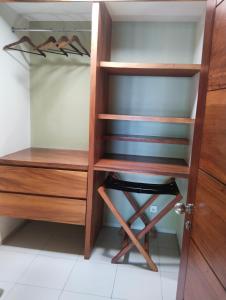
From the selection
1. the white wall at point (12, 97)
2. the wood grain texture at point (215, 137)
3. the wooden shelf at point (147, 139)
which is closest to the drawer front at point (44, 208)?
the white wall at point (12, 97)

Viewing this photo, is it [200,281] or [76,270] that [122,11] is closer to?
[200,281]

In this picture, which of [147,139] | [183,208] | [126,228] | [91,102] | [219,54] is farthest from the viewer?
[147,139]

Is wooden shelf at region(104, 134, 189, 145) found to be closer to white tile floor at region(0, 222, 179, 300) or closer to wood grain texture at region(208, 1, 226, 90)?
white tile floor at region(0, 222, 179, 300)

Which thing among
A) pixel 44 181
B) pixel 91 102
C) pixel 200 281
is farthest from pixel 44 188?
pixel 200 281

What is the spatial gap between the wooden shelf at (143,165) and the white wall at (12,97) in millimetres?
880

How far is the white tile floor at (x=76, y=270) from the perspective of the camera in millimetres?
1701

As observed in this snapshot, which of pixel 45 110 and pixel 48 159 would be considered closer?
pixel 48 159

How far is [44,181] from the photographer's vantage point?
1961mm

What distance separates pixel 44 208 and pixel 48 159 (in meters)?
0.42

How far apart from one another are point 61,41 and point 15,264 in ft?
6.28

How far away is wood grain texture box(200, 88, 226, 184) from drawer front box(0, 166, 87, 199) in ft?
3.78

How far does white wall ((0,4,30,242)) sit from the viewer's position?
81.0 inches

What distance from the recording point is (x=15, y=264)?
1.97 metres

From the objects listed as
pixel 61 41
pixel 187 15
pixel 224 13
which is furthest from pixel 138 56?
pixel 224 13
